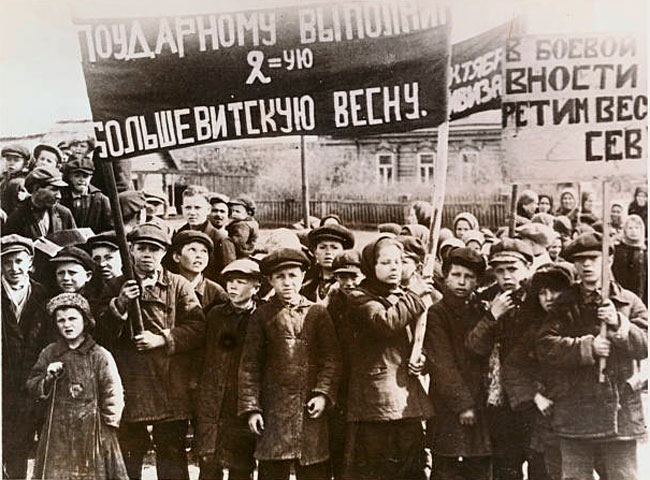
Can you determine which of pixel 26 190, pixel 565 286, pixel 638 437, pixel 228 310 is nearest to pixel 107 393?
pixel 228 310

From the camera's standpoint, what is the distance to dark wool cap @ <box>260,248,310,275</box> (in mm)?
3658

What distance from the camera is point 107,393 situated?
377 cm

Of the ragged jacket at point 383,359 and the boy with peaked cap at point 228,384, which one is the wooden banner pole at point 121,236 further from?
the ragged jacket at point 383,359

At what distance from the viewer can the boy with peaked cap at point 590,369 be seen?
3.60 metres

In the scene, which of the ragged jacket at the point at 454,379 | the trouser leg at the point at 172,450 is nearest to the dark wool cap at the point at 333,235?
Answer: the ragged jacket at the point at 454,379

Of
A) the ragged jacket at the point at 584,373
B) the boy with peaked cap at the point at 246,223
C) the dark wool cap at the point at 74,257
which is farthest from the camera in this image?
the dark wool cap at the point at 74,257

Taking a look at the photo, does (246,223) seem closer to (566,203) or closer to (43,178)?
(43,178)

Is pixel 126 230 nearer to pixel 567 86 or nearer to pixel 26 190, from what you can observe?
pixel 26 190

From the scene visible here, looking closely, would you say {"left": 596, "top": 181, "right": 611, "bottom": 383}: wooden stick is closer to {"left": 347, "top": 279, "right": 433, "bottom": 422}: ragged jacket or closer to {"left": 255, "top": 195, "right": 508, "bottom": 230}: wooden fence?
{"left": 255, "top": 195, "right": 508, "bottom": 230}: wooden fence

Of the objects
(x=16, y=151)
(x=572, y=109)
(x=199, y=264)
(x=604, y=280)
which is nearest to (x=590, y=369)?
(x=604, y=280)

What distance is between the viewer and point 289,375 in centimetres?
365

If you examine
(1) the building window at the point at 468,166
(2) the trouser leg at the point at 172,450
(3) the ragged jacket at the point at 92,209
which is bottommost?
(2) the trouser leg at the point at 172,450

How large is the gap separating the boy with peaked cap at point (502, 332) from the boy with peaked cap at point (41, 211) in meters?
1.85

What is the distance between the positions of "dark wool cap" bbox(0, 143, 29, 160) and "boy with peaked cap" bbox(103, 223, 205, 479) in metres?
0.62
